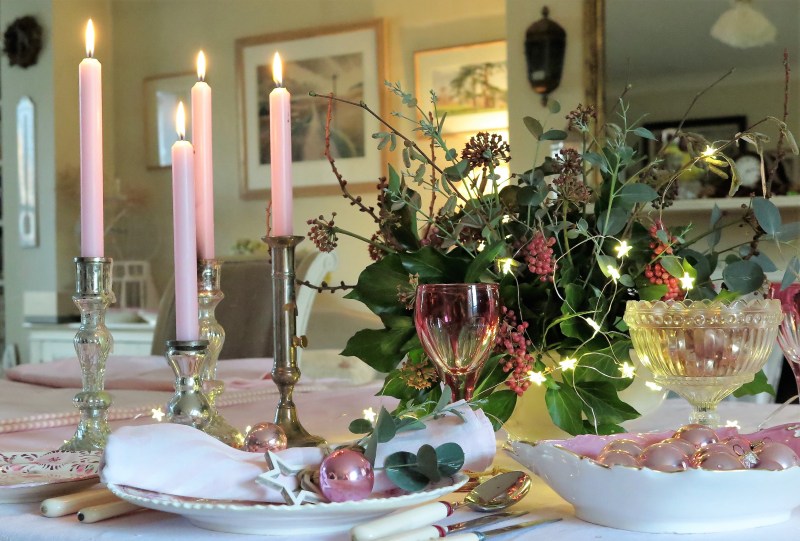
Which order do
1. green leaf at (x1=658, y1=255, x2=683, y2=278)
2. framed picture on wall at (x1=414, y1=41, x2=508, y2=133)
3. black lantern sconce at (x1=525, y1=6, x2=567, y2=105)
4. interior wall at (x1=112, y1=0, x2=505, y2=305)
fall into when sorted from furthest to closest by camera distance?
interior wall at (x1=112, y1=0, x2=505, y2=305) → framed picture on wall at (x1=414, y1=41, x2=508, y2=133) → black lantern sconce at (x1=525, y1=6, x2=567, y2=105) → green leaf at (x1=658, y1=255, x2=683, y2=278)

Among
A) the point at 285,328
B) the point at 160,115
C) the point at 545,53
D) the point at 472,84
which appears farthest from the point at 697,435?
the point at 160,115

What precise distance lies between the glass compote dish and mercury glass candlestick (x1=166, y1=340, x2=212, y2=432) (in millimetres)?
350

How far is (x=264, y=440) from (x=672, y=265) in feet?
1.27

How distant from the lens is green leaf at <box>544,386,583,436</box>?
0.78 metres

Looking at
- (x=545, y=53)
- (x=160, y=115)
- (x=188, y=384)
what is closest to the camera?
(x=188, y=384)

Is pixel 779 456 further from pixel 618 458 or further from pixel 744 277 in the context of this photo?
pixel 744 277

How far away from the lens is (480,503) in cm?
60

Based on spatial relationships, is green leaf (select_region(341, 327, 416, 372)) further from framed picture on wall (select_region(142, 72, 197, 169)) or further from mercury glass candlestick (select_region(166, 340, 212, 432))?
framed picture on wall (select_region(142, 72, 197, 169))

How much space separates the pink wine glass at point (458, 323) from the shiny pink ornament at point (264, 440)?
0.44 ft

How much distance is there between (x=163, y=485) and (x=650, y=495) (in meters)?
0.29

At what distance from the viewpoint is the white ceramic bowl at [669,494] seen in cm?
51

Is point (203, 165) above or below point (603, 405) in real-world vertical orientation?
above

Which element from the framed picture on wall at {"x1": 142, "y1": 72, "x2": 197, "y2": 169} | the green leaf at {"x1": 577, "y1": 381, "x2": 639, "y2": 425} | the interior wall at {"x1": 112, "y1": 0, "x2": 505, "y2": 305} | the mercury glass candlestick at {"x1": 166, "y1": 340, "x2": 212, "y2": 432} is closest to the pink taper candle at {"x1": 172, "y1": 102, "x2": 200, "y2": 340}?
the mercury glass candlestick at {"x1": 166, "y1": 340, "x2": 212, "y2": 432}

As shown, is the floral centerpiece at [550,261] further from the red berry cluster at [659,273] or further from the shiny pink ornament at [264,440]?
the shiny pink ornament at [264,440]
